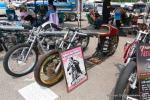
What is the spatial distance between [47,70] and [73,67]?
49cm

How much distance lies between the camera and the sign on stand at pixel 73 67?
162 inches

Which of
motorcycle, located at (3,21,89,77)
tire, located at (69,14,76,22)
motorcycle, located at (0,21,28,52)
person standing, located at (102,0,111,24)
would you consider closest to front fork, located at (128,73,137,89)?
motorcycle, located at (3,21,89,77)

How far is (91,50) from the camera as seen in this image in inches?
278

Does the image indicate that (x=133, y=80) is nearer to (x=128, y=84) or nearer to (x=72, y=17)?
(x=128, y=84)

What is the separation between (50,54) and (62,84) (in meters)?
0.66

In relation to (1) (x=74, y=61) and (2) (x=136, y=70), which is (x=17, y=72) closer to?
(1) (x=74, y=61)

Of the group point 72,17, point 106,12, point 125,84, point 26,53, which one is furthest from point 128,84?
point 72,17

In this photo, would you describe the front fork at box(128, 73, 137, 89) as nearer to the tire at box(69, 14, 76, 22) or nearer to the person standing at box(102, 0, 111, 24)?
the person standing at box(102, 0, 111, 24)

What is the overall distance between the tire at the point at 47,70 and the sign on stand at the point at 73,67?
34 centimetres

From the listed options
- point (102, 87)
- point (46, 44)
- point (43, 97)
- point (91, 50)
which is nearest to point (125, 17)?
point (91, 50)

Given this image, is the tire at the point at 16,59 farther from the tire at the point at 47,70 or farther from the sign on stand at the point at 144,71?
the sign on stand at the point at 144,71

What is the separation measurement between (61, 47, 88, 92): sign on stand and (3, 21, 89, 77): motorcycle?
3.28 ft

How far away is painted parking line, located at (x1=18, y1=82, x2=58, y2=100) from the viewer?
4051 millimetres

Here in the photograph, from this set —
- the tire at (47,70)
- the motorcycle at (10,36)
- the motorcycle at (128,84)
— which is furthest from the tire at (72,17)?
the motorcycle at (128,84)
